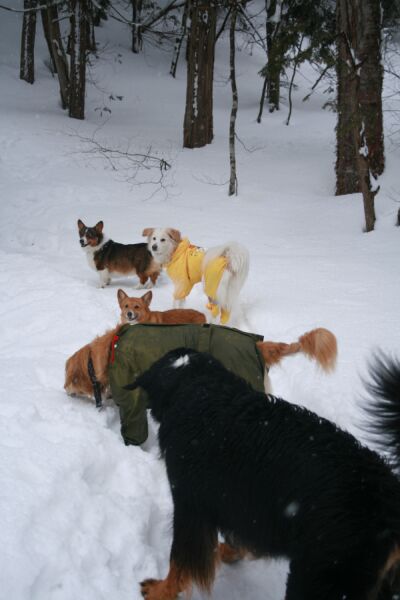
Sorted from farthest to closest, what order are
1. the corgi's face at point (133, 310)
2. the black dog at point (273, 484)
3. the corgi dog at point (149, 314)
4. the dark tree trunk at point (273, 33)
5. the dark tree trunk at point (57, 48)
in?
the dark tree trunk at point (273, 33), the dark tree trunk at point (57, 48), the corgi's face at point (133, 310), the corgi dog at point (149, 314), the black dog at point (273, 484)

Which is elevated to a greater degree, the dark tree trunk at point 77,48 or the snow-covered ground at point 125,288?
the dark tree trunk at point 77,48

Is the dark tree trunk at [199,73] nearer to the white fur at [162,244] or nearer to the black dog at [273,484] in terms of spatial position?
the white fur at [162,244]

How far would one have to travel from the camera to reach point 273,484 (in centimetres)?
187

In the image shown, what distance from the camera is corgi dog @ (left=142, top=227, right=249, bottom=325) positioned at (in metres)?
5.97

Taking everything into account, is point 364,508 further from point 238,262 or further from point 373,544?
point 238,262

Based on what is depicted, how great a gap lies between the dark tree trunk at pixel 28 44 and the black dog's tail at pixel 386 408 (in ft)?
75.7

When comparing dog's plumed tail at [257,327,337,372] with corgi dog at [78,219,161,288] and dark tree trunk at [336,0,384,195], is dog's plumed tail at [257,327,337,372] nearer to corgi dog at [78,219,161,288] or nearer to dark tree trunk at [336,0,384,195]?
corgi dog at [78,219,161,288]

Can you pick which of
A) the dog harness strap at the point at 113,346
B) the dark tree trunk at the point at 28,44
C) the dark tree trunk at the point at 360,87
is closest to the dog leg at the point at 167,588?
the dog harness strap at the point at 113,346

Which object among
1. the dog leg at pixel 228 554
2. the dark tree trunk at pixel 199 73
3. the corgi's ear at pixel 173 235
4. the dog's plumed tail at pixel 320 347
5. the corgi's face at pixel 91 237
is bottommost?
the dog leg at pixel 228 554

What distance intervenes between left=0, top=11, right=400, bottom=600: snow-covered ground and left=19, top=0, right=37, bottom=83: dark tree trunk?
23.3 inches

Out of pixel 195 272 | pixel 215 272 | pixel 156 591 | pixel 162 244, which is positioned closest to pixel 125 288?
pixel 162 244

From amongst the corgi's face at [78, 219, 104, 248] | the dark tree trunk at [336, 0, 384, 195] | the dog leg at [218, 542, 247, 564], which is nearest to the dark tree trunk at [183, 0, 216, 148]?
the dark tree trunk at [336, 0, 384, 195]

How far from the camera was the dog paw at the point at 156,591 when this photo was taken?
241cm

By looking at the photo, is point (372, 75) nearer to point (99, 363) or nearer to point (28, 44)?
point (99, 363)
